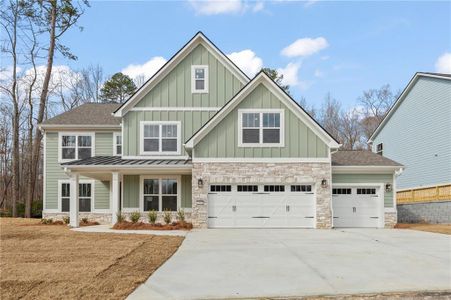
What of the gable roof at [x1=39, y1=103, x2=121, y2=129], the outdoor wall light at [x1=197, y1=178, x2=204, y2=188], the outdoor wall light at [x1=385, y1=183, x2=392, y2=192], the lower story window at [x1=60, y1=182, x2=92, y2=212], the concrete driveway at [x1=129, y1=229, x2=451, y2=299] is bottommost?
the concrete driveway at [x1=129, y1=229, x2=451, y2=299]

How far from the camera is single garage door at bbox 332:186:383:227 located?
19656 millimetres

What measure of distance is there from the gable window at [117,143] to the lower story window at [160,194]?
325cm

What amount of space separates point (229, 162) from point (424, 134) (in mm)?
14097

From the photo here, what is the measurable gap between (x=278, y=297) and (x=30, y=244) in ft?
28.4

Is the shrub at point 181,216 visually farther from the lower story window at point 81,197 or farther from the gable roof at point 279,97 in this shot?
the lower story window at point 81,197

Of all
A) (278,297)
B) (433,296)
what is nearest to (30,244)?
(278,297)

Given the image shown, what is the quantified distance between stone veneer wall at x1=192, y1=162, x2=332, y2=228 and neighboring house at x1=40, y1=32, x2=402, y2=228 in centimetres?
4

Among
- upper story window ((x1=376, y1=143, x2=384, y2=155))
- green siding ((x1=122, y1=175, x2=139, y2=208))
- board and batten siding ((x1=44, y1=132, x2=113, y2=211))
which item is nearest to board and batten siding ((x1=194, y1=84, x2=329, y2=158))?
green siding ((x1=122, y1=175, x2=139, y2=208))

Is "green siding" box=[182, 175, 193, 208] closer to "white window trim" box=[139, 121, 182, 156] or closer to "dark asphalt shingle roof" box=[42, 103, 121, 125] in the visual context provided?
"white window trim" box=[139, 121, 182, 156]

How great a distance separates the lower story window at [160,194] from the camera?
20.8 m

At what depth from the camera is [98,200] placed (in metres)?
22.8

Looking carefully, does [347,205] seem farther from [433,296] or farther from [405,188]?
[433,296]

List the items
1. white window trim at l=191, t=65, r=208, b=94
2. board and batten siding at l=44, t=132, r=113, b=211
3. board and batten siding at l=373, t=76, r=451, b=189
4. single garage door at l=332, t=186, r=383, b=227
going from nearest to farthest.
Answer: single garage door at l=332, t=186, r=383, b=227 → white window trim at l=191, t=65, r=208, b=94 → board and batten siding at l=44, t=132, r=113, b=211 → board and batten siding at l=373, t=76, r=451, b=189

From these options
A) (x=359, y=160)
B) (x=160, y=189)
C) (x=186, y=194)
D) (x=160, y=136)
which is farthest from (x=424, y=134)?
(x=160, y=189)
